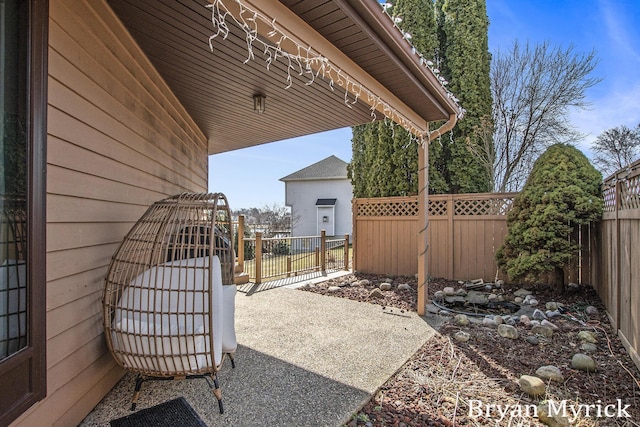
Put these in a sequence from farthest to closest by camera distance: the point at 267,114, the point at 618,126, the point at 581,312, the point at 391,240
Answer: the point at 618,126 → the point at 391,240 → the point at 267,114 → the point at 581,312

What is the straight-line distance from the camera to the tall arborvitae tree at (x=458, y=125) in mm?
7914

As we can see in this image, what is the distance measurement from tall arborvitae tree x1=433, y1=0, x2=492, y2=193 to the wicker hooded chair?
712cm

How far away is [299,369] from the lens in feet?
8.53

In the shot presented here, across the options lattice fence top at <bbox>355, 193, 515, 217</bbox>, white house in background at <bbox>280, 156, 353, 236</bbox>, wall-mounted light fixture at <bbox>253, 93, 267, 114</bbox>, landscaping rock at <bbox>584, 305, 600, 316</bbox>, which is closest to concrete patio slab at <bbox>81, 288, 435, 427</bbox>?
landscaping rock at <bbox>584, 305, 600, 316</bbox>

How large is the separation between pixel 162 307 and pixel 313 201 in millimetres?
17257

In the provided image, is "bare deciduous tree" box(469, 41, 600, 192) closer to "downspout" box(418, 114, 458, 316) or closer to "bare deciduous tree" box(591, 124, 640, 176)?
"bare deciduous tree" box(591, 124, 640, 176)

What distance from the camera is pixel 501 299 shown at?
4867 millimetres

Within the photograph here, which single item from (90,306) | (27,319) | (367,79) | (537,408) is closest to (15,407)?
(27,319)

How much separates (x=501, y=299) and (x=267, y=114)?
4.27m

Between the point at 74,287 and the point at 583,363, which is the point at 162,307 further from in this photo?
the point at 583,363

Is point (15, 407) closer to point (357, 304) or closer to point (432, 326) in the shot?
point (432, 326)

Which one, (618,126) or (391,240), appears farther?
(618,126)

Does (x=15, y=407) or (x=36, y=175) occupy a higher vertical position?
(x=36, y=175)

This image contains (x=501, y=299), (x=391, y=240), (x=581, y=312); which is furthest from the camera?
(x=391, y=240)
